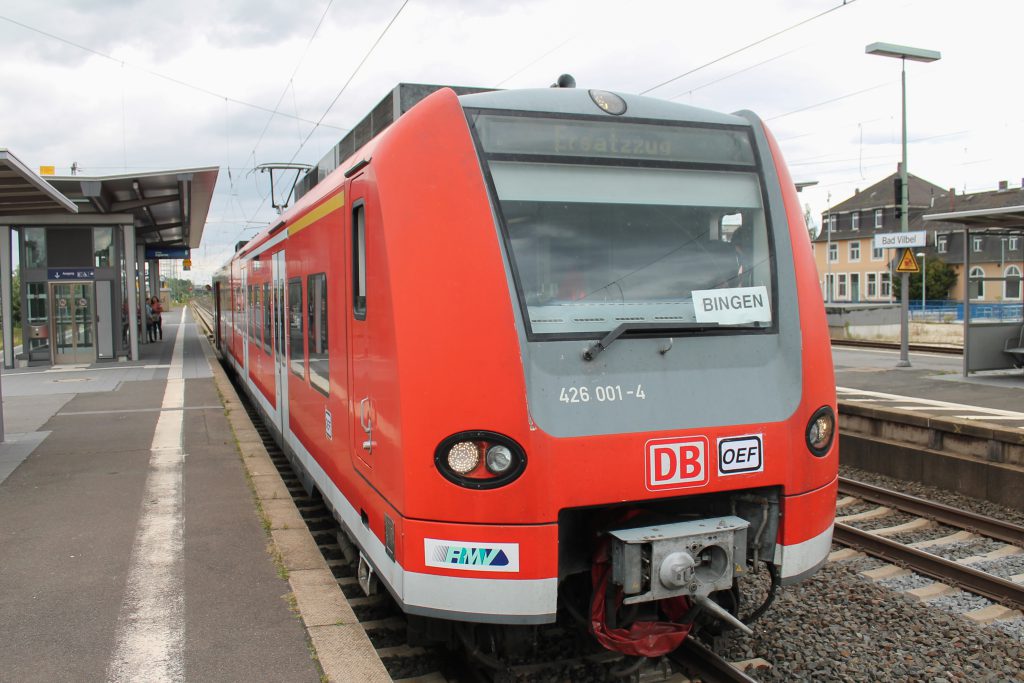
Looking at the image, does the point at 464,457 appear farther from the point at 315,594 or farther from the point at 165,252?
the point at 165,252

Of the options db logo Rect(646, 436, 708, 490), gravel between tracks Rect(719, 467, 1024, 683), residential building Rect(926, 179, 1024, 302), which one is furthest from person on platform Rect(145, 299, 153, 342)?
residential building Rect(926, 179, 1024, 302)

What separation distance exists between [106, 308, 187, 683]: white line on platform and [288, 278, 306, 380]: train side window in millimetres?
1499

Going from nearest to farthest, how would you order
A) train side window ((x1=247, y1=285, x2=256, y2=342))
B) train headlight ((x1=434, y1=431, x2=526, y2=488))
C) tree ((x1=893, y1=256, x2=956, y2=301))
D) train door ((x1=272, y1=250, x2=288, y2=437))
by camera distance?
train headlight ((x1=434, y1=431, x2=526, y2=488))
train door ((x1=272, y1=250, x2=288, y2=437))
train side window ((x1=247, y1=285, x2=256, y2=342))
tree ((x1=893, y1=256, x2=956, y2=301))

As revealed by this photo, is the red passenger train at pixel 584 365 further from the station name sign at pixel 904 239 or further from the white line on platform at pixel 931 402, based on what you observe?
the station name sign at pixel 904 239

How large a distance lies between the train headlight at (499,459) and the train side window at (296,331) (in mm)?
3386

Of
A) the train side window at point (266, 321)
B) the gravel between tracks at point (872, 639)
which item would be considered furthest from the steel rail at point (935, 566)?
the train side window at point (266, 321)

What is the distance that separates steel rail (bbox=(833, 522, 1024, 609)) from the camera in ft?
19.1

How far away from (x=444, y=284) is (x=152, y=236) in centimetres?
3590

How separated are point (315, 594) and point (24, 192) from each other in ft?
25.3

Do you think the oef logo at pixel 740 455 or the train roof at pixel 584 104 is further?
the train roof at pixel 584 104

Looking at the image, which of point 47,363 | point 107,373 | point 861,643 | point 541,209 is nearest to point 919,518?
point 861,643

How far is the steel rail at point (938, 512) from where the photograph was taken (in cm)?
718

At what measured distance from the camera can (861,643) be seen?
4984 millimetres

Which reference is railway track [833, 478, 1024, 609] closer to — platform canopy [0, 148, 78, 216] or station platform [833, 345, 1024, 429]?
station platform [833, 345, 1024, 429]
